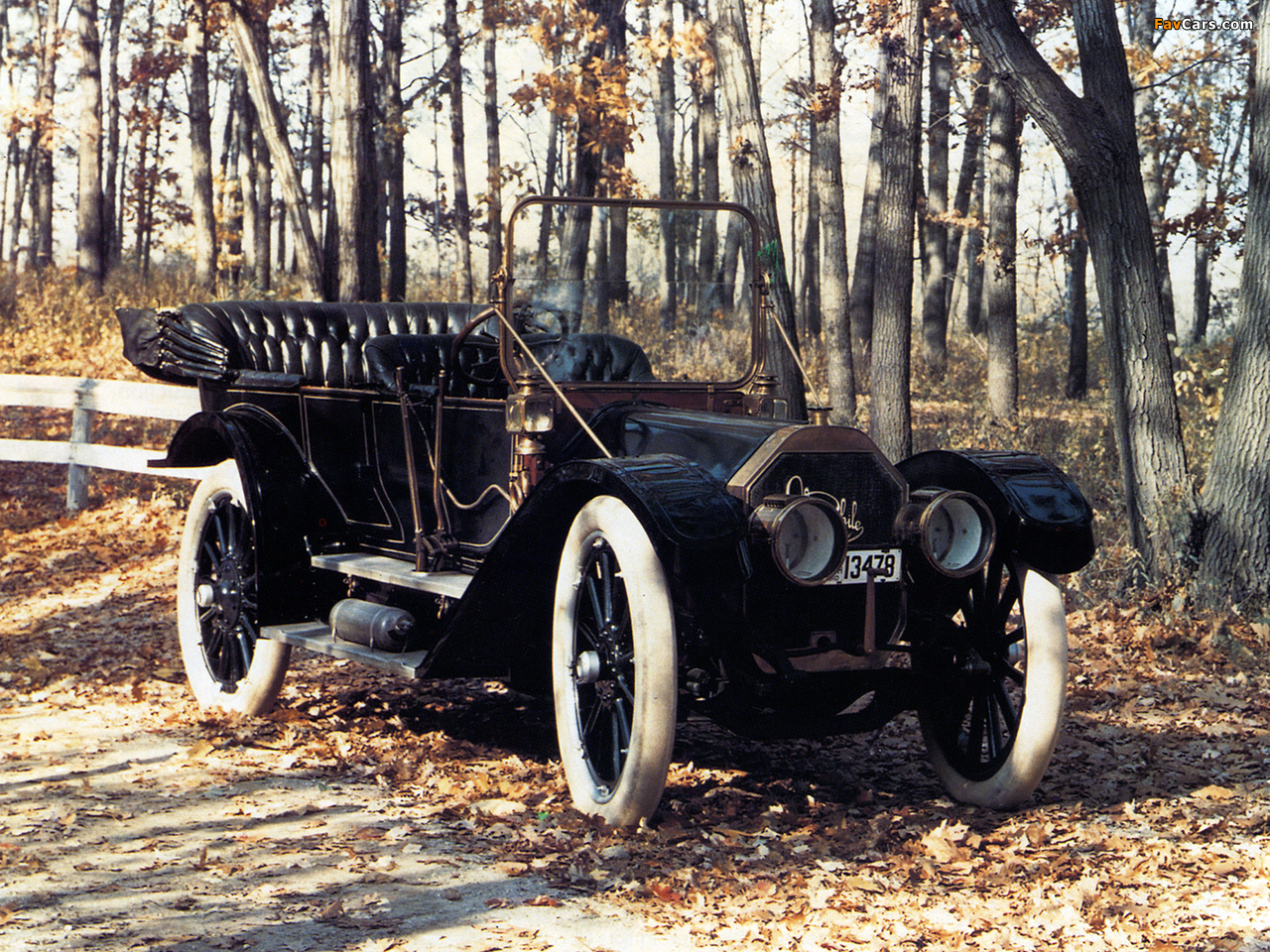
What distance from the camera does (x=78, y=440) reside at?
38.8 feet

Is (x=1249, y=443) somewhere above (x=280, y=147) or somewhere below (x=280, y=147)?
below

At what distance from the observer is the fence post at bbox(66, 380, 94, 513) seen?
11.8m

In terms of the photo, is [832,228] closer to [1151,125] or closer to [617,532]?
[1151,125]

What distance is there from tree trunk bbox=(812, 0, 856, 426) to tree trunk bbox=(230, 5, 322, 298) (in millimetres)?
5044

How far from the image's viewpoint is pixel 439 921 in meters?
3.81

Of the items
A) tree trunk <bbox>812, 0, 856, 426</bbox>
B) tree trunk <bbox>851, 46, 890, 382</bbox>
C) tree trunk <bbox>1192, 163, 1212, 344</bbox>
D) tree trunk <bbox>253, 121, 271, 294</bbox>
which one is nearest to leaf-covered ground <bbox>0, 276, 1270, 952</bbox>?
tree trunk <bbox>812, 0, 856, 426</bbox>

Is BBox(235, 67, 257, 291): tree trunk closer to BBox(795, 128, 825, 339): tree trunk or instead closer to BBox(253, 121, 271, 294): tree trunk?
BBox(253, 121, 271, 294): tree trunk

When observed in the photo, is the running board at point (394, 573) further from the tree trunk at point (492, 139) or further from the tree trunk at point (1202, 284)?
the tree trunk at point (1202, 284)

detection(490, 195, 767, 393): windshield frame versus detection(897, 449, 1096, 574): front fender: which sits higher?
detection(490, 195, 767, 393): windshield frame

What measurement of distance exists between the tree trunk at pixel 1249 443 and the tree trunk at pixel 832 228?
4.25 metres

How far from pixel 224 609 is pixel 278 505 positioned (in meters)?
0.68

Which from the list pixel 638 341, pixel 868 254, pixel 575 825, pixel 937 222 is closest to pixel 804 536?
pixel 575 825

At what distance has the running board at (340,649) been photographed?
544 centimetres

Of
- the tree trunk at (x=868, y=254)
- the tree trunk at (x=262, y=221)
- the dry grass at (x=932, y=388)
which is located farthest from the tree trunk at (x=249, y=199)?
the tree trunk at (x=868, y=254)
